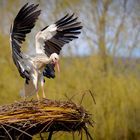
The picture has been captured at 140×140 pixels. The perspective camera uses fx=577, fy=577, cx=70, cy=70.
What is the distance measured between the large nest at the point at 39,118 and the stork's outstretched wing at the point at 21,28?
0.90 metres

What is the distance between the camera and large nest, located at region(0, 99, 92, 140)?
4.39 meters

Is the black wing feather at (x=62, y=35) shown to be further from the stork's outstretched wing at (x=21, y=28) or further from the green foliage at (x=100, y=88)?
the green foliage at (x=100, y=88)

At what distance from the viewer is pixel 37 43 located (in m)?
5.78

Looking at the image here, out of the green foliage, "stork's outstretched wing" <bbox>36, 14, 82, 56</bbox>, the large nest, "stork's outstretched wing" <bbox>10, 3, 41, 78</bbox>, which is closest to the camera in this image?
the large nest

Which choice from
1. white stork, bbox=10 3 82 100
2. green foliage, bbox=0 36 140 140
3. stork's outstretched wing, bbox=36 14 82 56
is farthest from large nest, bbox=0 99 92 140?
green foliage, bbox=0 36 140 140

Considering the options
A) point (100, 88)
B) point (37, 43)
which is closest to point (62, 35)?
point (37, 43)

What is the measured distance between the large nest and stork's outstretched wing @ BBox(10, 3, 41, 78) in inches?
35.5

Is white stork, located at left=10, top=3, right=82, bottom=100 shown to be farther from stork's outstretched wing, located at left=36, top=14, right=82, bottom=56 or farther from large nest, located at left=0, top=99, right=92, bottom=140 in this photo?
large nest, located at left=0, top=99, right=92, bottom=140

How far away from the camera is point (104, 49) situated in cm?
1375

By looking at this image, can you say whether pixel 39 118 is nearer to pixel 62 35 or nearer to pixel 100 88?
pixel 62 35

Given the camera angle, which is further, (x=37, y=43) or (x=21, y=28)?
(x=37, y=43)

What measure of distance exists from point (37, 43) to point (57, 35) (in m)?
0.24

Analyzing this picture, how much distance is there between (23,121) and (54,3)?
963 cm

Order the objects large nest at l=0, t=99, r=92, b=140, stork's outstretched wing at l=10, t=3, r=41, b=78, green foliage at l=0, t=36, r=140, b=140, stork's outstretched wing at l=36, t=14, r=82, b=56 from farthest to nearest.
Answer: green foliage at l=0, t=36, r=140, b=140
stork's outstretched wing at l=36, t=14, r=82, b=56
stork's outstretched wing at l=10, t=3, r=41, b=78
large nest at l=0, t=99, r=92, b=140
